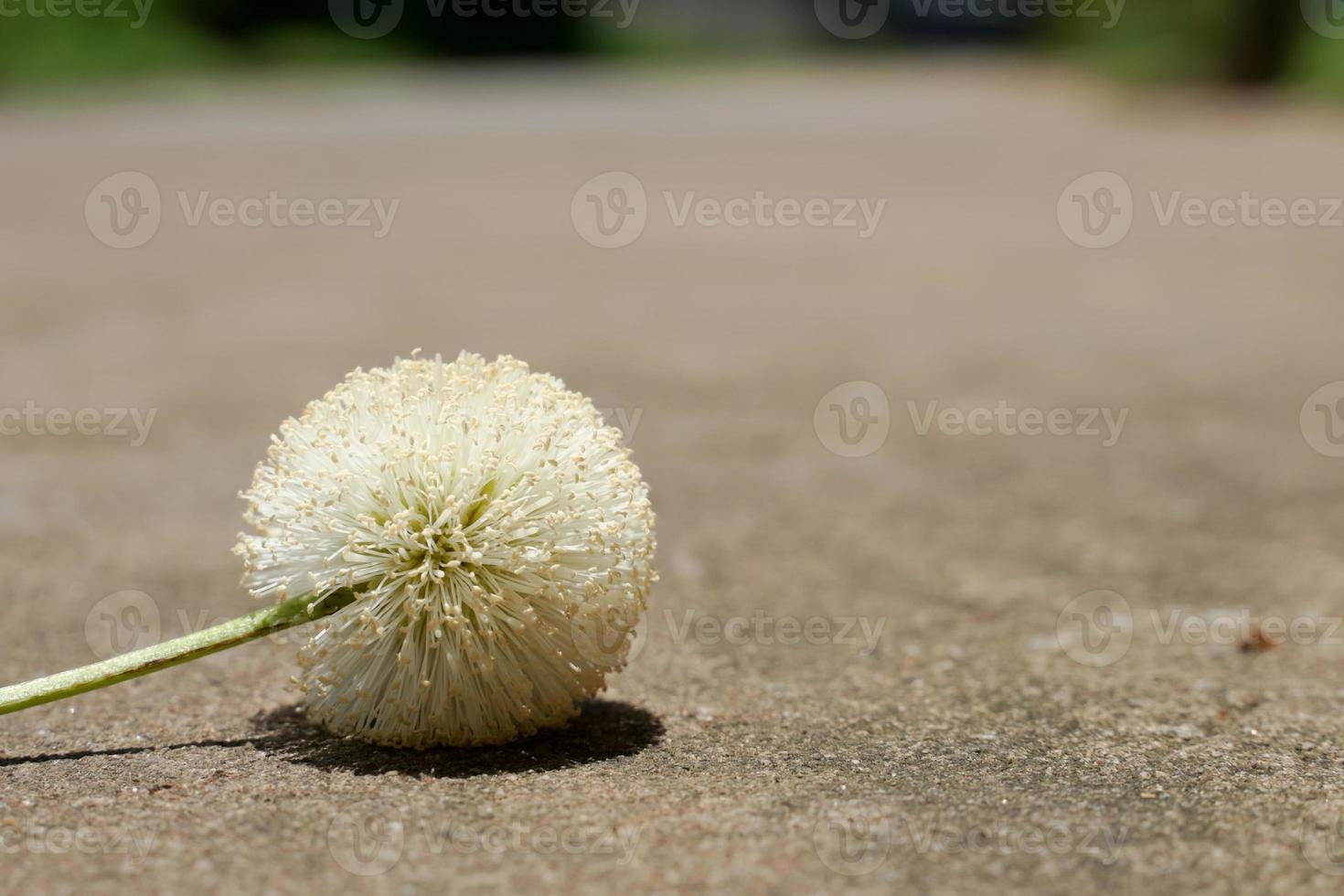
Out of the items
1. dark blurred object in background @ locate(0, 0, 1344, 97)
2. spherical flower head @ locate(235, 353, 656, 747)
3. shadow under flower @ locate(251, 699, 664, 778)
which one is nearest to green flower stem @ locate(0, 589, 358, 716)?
spherical flower head @ locate(235, 353, 656, 747)

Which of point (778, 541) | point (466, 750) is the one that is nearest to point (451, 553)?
point (466, 750)

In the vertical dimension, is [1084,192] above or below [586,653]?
above

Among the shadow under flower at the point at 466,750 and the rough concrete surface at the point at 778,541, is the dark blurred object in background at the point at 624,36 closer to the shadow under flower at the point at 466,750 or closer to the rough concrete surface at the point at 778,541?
the rough concrete surface at the point at 778,541

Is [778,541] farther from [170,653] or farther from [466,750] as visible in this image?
[170,653]

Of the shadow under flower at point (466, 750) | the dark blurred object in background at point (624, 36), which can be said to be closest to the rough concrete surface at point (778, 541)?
the shadow under flower at point (466, 750)

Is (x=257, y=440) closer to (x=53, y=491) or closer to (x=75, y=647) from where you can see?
(x=53, y=491)

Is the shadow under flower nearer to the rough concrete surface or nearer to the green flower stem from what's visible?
the rough concrete surface

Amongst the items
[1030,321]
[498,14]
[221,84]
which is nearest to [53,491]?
[1030,321]
